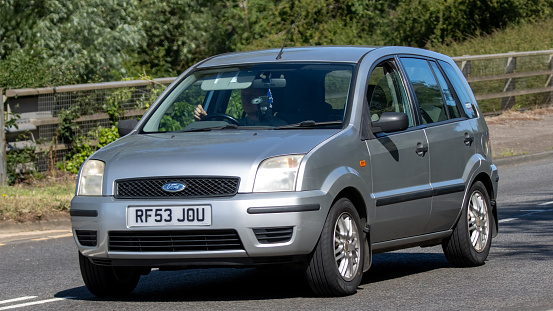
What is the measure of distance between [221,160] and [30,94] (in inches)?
369

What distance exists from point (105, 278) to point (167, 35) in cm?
4209

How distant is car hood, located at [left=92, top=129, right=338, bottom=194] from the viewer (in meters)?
6.68

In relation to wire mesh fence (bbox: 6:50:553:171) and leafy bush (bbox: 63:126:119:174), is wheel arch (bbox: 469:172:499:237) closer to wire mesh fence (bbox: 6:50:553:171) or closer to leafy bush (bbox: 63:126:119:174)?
leafy bush (bbox: 63:126:119:174)

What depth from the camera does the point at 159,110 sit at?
823 cm

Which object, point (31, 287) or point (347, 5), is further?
point (347, 5)

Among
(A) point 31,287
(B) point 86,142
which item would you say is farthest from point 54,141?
(A) point 31,287

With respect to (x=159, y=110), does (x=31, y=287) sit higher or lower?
lower

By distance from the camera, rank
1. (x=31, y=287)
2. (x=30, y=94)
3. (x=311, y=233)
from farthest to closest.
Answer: (x=30, y=94)
(x=31, y=287)
(x=311, y=233)

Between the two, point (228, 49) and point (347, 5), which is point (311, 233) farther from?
point (228, 49)

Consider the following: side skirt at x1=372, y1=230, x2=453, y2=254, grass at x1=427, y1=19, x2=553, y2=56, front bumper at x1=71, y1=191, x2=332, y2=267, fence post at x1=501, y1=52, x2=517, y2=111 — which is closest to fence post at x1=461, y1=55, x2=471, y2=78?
fence post at x1=501, y1=52, x2=517, y2=111

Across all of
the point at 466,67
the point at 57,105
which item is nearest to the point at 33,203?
the point at 57,105

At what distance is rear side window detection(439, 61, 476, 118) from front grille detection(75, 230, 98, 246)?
3.67 m

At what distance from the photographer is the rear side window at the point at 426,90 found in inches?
334

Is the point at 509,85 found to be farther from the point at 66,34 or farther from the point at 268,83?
the point at 268,83
